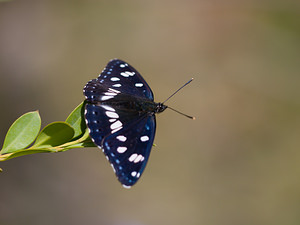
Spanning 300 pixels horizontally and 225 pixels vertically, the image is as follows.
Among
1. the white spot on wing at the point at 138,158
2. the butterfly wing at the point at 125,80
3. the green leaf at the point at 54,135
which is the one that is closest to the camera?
the green leaf at the point at 54,135

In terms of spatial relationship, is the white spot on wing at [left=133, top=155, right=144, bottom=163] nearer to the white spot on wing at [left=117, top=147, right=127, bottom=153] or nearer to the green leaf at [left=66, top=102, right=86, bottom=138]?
the white spot on wing at [left=117, top=147, right=127, bottom=153]

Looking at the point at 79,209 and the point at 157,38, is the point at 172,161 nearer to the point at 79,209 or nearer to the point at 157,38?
the point at 79,209

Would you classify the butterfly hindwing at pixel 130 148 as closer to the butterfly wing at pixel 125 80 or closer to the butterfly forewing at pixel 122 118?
the butterfly forewing at pixel 122 118

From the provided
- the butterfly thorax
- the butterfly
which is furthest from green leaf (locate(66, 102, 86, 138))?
the butterfly thorax

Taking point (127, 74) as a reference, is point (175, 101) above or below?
below

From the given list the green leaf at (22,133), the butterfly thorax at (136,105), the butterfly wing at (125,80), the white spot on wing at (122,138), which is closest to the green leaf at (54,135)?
the green leaf at (22,133)

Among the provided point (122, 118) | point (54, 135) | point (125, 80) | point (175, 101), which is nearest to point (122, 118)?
point (122, 118)

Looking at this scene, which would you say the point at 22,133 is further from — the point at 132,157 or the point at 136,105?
the point at 136,105
